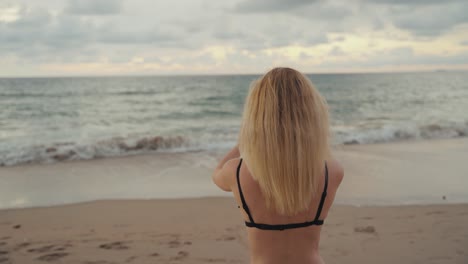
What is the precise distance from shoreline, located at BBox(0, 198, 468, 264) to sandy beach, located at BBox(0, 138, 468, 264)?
0.04ft

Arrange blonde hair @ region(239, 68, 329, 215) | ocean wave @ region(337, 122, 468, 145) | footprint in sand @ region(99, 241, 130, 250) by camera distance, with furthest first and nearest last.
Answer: ocean wave @ region(337, 122, 468, 145), footprint in sand @ region(99, 241, 130, 250), blonde hair @ region(239, 68, 329, 215)

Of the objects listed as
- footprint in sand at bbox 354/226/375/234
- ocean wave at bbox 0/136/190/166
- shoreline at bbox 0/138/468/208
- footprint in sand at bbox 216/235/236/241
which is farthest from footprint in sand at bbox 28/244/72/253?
ocean wave at bbox 0/136/190/166

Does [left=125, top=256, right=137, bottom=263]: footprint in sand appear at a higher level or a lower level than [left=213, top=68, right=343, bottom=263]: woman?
lower

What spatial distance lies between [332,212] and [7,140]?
1226cm

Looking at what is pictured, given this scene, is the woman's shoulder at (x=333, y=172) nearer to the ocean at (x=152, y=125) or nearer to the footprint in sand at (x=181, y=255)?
the footprint in sand at (x=181, y=255)

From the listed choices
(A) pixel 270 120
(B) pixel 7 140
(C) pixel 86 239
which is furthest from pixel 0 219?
(B) pixel 7 140

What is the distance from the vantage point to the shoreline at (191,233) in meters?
4.52

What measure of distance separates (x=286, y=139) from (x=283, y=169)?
123mm

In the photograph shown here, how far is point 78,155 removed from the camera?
1109 centimetres

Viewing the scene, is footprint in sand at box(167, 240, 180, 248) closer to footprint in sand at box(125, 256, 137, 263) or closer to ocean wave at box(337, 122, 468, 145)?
footprint in sand at box(125, 256, 137, 263)

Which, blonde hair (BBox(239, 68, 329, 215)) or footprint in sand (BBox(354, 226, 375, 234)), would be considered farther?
footprint in sand (BBox(354, 226, 375, 234))

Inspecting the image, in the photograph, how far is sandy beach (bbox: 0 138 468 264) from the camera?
15.1ft

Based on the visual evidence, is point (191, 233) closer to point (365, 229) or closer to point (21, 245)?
point (21, 245)

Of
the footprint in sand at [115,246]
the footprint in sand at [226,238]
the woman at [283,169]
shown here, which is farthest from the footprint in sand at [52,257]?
the woman at [283,169]
